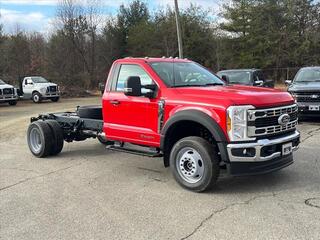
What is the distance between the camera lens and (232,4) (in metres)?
41.6

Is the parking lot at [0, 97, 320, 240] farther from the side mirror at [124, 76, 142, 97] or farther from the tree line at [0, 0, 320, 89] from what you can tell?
the tree line at [0, 0, 320, 89]

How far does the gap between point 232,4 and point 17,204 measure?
38396 mm

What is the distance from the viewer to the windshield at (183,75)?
7195 millimetres

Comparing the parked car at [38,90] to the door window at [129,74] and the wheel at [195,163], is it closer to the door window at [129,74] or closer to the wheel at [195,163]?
the door window at [129,74]

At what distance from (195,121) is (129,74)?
186cm

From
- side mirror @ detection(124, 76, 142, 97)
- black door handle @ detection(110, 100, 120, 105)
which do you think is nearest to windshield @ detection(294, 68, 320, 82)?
black door handle @ detection(110, 100, 120, 105)

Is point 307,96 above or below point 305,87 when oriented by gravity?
below

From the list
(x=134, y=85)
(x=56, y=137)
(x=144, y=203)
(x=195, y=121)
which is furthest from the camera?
(x=56, y=137)

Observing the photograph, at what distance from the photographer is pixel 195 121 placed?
6301 millimetres

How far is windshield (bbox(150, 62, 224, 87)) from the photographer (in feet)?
23.6

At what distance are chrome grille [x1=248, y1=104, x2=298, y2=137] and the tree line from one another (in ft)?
107

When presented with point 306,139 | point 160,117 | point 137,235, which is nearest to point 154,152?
point 160,117

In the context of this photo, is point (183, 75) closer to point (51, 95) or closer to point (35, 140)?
point (35, 140)

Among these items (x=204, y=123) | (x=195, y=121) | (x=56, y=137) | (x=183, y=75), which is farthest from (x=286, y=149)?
(x=56, y=137)
